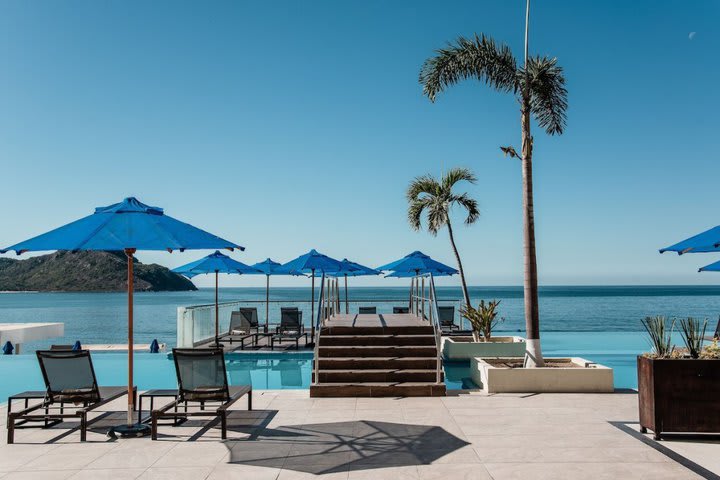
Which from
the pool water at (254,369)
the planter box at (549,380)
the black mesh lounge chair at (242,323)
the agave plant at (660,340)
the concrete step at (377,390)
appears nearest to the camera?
the agave plant at (660,340)

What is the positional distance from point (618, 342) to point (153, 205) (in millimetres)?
16319

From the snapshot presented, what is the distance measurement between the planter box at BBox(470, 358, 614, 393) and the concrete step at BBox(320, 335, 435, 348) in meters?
1.74

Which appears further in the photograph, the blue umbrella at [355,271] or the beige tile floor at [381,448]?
the blue umbrella at [355,271]

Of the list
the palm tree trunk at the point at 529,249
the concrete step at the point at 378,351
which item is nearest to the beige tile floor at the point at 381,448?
the palm tree trunk at the point at 529,249

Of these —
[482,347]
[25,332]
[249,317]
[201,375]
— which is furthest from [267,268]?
[201,375]

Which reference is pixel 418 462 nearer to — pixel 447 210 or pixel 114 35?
pixel 447 210

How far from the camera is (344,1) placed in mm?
15320

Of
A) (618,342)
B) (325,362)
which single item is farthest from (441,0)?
(618,342)

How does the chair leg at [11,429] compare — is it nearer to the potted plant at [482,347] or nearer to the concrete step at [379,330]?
the concrete step at [379,330]

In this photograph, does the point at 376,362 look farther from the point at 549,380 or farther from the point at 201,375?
the point at 201,375

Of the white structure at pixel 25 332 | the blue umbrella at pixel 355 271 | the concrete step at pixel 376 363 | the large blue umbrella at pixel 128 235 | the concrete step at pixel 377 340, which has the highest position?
the large blue umbrella at pixel 128 235

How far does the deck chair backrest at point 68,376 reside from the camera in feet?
22.6

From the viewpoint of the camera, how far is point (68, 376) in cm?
698

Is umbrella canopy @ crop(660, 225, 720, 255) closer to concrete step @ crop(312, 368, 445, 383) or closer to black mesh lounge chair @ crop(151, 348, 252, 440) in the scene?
concrete step @ crop(312, 368, 445, 383)
